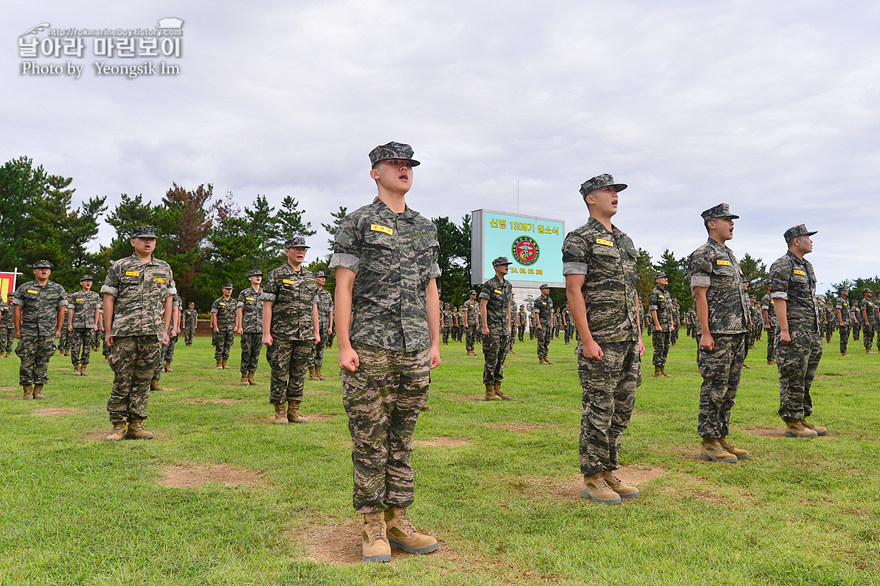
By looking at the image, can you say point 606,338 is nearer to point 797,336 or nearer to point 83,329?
point 797,336

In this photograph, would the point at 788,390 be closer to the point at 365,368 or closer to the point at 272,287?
the point at 365,368

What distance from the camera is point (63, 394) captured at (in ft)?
33.0

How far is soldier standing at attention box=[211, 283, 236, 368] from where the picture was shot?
1562 centimetres

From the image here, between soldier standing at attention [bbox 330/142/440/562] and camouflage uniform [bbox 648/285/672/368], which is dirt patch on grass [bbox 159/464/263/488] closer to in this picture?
soldier standing at attention [bbox 330/142/440/562]

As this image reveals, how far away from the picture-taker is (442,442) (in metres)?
6.29

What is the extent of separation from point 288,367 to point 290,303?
88 cm

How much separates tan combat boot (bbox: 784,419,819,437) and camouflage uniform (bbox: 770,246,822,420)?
→ 0.08m

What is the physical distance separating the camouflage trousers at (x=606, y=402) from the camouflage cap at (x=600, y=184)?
1.30 meters

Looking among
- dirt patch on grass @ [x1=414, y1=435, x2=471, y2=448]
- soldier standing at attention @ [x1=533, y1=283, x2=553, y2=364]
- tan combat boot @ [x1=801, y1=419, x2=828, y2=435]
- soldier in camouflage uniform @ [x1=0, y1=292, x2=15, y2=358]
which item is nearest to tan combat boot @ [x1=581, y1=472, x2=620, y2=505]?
dirt patch on grass @ [x1=414, y1=435, x2=471, y2=448]

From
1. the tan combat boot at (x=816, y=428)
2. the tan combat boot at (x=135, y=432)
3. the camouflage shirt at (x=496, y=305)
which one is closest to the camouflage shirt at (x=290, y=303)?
the tan combat boot at (x=135, y=432)

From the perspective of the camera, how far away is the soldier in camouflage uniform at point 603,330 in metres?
4.42

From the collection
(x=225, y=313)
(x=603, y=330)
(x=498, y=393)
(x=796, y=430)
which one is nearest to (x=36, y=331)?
(x=225, y=313)

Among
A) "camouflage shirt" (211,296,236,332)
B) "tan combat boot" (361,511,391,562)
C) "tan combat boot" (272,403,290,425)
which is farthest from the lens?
"camouflage shirt" (211,296,236,332)

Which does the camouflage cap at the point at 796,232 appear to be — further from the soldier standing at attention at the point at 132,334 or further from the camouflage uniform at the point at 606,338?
the soldier standing at attention at the point at 132,334
